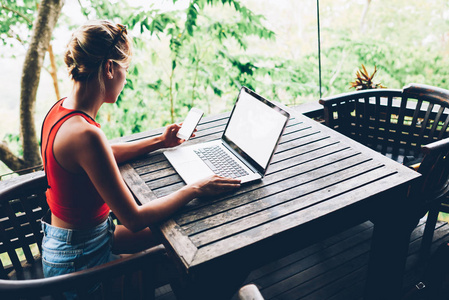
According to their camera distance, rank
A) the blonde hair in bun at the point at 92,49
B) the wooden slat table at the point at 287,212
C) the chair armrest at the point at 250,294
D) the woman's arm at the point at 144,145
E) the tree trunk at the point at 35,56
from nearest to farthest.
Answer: the chair armrest at the point at 250,294, the wooden slat table at the point at 287,212, the blonde hair in bun at the point at 92,49, the woman's arm at the point at 144,145, the tree trunk at the point at 35,56

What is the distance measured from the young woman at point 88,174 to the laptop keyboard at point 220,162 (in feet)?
0.37

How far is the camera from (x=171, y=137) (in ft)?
5.29

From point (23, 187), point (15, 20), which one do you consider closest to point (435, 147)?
point (23, 187)

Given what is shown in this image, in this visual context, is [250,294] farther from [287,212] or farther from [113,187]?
[113,187]

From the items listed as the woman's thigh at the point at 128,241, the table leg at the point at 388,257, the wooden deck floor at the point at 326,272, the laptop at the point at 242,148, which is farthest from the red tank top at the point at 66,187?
the table leg at the point at 388,257

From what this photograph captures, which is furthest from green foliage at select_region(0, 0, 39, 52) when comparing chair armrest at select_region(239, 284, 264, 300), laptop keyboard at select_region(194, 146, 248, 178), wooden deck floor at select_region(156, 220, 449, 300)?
chair armrest at select_region(239, 284, 264, 300)

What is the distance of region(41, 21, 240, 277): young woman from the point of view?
106 centimetres

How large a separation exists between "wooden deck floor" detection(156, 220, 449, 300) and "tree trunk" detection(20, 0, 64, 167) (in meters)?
1.89

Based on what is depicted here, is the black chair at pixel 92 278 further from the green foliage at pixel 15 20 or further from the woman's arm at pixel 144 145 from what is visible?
the green foliage at pixel 15 20

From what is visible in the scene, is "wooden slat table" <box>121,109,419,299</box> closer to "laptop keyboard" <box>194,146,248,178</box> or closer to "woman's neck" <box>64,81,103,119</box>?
"laptop keyboard" <box>194,146,248,178</box>

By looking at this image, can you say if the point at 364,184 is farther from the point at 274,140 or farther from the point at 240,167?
the point at 240,167

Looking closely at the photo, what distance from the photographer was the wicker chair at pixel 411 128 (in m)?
1.60

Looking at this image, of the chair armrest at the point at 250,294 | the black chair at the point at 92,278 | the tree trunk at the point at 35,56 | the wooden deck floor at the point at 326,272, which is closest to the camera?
the chair armrest at the point at 250,294

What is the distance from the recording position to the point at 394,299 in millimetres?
1627
